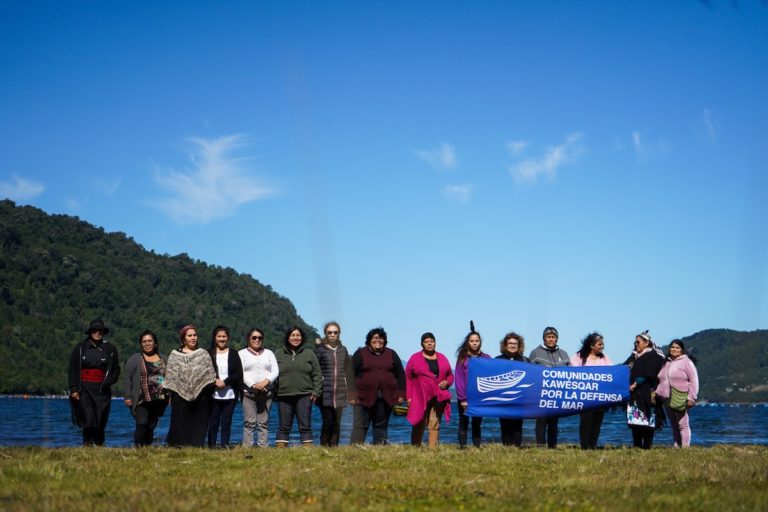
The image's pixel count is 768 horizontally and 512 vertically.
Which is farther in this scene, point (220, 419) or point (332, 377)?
point (332, 377)

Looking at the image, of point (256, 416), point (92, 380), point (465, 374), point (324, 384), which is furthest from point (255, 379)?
point (465, 374)

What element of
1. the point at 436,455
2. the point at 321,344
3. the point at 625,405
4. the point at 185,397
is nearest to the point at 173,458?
the point at 185,397

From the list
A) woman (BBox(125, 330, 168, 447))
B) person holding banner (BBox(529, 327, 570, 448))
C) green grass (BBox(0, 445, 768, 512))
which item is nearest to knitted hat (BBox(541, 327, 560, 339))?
person holding banner (BBox(529, 327, 570, 448))

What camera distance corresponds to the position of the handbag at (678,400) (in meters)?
17.1

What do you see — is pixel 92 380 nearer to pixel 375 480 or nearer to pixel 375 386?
pixel 375 386

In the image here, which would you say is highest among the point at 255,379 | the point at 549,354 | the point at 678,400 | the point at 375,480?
the point at 549,354

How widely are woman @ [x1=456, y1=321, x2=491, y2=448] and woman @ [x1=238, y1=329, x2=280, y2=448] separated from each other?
349 centimetres

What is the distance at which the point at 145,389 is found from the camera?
16.0 meters

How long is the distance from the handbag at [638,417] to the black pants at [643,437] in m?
0.09

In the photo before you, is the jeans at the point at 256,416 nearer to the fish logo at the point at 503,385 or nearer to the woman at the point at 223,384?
the woman at the point at 223,384

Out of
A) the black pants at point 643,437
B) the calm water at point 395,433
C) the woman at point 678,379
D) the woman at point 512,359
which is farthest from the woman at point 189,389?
the woman at point 678,379

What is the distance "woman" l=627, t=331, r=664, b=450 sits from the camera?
1662cm

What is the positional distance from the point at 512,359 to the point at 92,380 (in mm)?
7806

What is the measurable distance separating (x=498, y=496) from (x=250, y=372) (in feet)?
28.6
